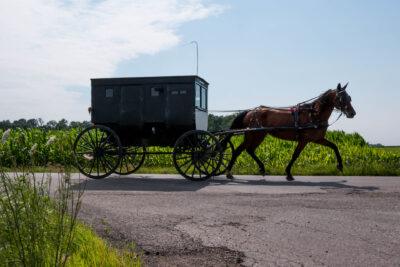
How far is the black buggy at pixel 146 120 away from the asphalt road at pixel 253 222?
152 cm

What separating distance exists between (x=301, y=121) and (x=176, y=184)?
362 centimetres

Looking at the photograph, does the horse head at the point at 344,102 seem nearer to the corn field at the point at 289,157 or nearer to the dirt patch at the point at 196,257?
the corn field at the point at 289,157

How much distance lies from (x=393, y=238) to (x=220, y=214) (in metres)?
2.44

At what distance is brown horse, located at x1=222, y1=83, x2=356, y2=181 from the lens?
12.0m

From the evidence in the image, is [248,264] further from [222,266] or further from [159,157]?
[159,157]

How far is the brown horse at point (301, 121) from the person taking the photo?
1202 cm

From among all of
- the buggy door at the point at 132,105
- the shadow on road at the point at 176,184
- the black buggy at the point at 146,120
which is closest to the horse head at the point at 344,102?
the shadow on road at the point at 176,184

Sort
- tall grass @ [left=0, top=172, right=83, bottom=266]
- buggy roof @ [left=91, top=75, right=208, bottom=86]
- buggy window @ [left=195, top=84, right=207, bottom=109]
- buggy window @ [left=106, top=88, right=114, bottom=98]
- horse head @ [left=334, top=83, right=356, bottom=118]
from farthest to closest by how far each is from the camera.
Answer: buggy window @ [left=106, top=88, right=114, bottom=98] → buggy window @ [left=195, top=84, right=207, bottom=109] → buggy roof @ [left=91, top=75, right=208, bottom=86] → horse head @ [left=334, top=83, right=356, bottom=118] → tall grass @ [left=0, top=172, right=83, bottom=266]

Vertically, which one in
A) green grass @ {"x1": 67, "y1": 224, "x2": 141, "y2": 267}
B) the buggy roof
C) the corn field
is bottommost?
green grass @ {"x1": 67, "y1": 224, "x2": 141, "y2": 267}

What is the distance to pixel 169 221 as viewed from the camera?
22.1 feet

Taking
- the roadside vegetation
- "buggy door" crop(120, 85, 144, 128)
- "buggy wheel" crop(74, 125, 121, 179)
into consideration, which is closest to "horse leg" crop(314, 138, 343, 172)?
"buggy door" crop(120, 85, 144, 128)

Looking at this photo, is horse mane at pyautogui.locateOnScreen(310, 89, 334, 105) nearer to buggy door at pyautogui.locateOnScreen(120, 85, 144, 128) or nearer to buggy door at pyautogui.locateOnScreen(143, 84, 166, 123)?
buggy door at pyautogui.locateOnScreen(143, 84, 166, 123)

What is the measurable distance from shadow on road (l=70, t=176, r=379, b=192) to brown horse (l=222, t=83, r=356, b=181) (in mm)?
828

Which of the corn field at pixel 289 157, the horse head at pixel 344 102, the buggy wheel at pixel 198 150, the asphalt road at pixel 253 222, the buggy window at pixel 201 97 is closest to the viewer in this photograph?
the asphalt road at pixel 253 222
